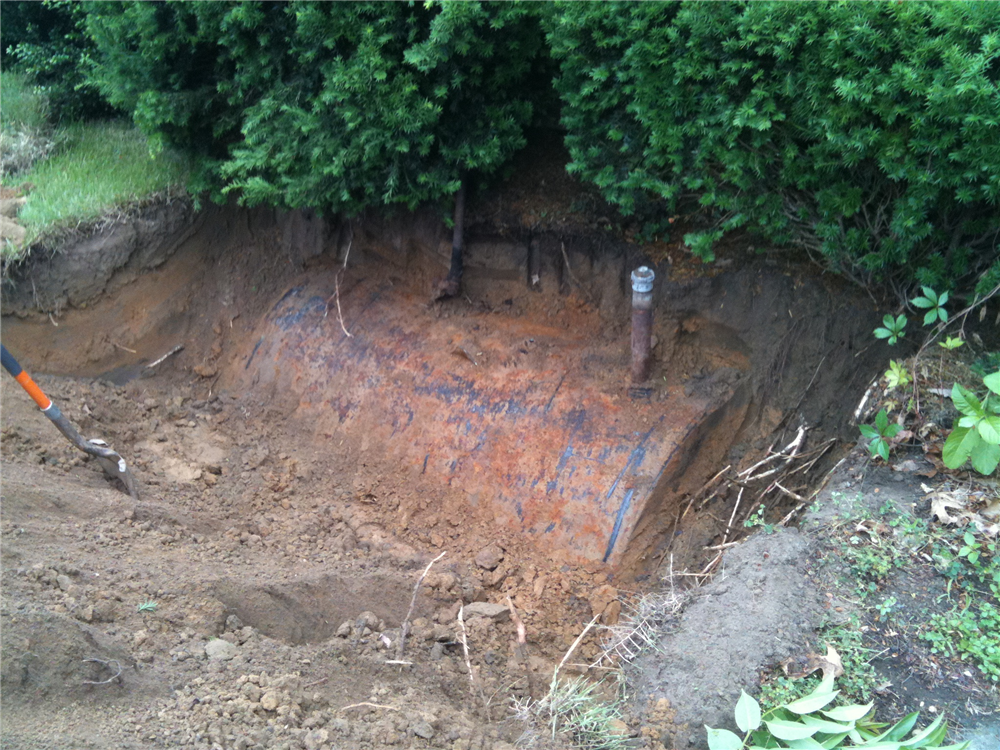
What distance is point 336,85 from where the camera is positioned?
13.1 ft

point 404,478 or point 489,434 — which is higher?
point 489,434

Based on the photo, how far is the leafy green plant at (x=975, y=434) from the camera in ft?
9.34

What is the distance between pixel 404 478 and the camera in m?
4.36

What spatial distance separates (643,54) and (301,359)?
280 cm

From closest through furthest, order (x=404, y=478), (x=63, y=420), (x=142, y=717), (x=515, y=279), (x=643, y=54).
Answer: (x=142, y=717) < (x=643, y=54) < (x=63, y=420) < (x=404, y=478) < (x=515, y=279)

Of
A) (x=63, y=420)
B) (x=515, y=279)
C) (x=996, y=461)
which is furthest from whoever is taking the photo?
(x=515, y=279)

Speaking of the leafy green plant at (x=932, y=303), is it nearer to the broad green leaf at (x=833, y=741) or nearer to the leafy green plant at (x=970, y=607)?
the leafy green plant at (x=970, y=607)

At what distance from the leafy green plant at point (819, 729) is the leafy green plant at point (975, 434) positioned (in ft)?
3.26

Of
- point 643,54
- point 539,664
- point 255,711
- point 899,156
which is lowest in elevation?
point 539,664

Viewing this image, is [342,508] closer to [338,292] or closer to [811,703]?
[338,292]

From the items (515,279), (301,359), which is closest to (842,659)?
(515,279)

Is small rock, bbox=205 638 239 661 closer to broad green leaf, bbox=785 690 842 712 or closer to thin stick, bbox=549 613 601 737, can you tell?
thin stick, bbox=549 613 601 737

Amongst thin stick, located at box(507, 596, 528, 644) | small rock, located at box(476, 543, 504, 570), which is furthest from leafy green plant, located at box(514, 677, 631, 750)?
small rock, located at box(476, 543, 504, 570)

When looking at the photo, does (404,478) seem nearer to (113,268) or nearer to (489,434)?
(489,434)
